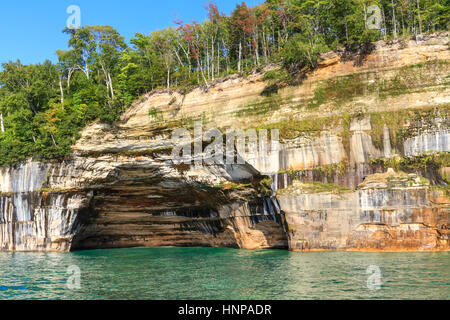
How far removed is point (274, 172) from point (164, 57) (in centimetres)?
1841

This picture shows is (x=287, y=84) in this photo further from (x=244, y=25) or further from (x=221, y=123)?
(x=244, y=25)

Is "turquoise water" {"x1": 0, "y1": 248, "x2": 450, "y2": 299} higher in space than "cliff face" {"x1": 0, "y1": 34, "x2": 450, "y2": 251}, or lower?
lower

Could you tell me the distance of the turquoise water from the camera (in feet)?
42.1

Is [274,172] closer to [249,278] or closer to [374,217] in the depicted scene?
[374,217]

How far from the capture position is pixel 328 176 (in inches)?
943

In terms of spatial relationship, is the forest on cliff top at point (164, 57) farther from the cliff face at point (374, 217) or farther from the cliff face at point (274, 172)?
the cliff face at point (374, 217)

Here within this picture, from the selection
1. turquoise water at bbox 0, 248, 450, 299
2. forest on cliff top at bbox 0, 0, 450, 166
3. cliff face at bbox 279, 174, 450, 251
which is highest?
forest on cliff top at bbox 0, 0, 450, 166

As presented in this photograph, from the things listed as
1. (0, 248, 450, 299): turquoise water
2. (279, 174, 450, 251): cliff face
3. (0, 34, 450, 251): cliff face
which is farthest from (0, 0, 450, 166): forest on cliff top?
(0, 248, 450, 299): turquoise water

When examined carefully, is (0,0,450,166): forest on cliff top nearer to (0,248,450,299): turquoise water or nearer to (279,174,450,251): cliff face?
(279,174,450,251): cliff face

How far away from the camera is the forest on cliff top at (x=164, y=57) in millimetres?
29203

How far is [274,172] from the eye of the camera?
25.5m

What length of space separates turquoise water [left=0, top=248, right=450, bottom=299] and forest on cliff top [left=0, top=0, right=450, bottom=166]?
13.5 metres

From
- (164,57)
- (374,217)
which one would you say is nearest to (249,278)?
(374,217)
